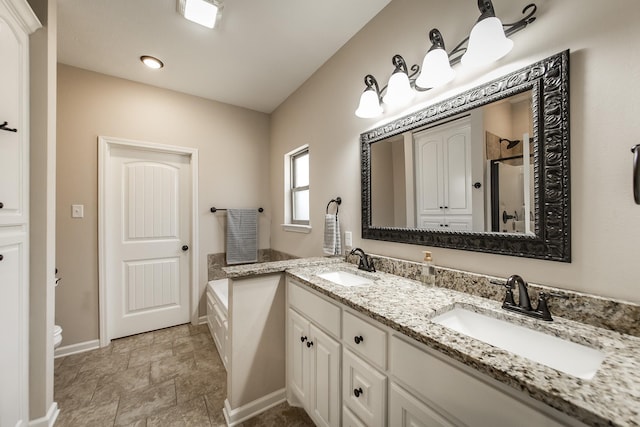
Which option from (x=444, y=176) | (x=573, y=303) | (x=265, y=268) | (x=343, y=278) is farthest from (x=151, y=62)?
(x=573, y=303)

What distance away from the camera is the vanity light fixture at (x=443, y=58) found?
1.03m

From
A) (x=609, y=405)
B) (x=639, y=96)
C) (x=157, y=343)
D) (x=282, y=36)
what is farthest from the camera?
(x=157, y=343)

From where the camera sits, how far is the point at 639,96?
803 mm

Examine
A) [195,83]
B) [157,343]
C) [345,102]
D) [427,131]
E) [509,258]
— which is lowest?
[157,343]

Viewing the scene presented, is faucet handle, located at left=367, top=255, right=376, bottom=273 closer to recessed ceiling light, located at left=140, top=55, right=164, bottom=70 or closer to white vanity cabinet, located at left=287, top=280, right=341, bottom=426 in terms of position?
white vanity cabinet, located at left=287, top=280, right=341, bottom=426

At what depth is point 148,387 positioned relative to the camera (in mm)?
1824

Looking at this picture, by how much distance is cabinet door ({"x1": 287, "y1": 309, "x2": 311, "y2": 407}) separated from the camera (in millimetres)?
1453

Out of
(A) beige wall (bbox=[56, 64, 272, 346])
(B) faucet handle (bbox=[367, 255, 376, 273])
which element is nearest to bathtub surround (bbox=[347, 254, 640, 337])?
(B) faucet handle (bbox=[367, 255, 376, 273])

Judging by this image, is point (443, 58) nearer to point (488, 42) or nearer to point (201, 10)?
point (488, 42)

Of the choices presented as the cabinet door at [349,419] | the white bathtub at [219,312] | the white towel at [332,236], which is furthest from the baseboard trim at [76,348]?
the cabinet door at [349,419]

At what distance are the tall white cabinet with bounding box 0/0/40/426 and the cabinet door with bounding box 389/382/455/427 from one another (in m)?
1.80

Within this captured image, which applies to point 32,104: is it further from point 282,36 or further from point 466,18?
point 466,18

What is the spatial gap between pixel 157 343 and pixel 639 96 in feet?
11.4

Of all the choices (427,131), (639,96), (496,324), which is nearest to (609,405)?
(496,324)
